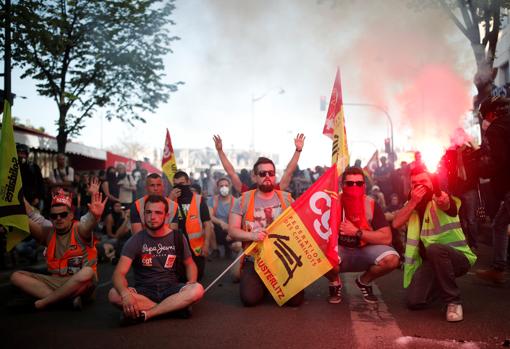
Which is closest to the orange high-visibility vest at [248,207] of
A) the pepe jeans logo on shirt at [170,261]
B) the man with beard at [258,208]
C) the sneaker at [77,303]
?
the man with beard at [258,208]

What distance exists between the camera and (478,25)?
13930 millimetres

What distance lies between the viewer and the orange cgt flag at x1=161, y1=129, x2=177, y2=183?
35.4 ft

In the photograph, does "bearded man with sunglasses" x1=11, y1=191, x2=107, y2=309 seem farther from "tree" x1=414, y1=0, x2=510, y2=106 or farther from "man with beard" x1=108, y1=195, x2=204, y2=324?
"tree" x1=414, y1=0, x2=510, y2=106

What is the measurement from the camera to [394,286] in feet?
22.0

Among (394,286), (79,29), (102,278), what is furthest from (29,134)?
(394,286)

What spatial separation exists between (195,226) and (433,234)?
3328mm

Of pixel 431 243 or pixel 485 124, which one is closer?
pixel 431 243

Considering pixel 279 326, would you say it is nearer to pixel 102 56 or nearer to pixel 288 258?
pixel 288 258

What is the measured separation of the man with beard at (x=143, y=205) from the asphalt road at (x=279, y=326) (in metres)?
1.08

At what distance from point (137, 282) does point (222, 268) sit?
3.58 m

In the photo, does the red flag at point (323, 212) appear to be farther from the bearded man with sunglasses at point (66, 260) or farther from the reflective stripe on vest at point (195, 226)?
the reflective stripe on vest at point (195, 226)

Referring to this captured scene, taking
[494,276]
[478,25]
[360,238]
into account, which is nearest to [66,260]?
[360,238]

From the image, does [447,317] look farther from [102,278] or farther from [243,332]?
[102,278]

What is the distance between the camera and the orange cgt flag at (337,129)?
6.87 m
